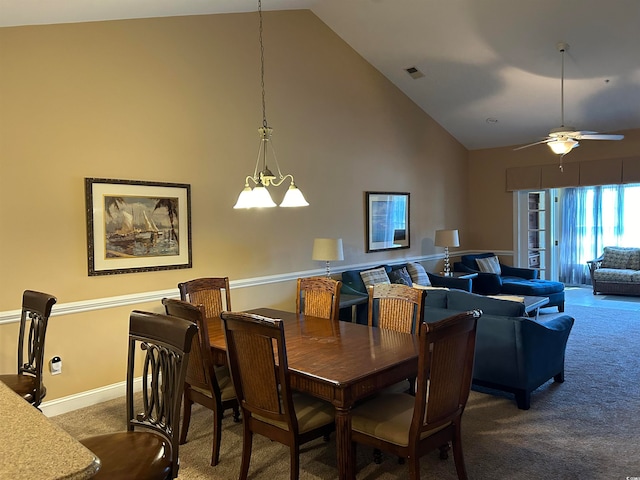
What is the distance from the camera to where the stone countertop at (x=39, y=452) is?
3.47 ft

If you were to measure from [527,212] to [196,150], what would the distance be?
6.06m

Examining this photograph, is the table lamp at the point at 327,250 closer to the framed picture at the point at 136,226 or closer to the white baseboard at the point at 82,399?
the framed picture at the point at 136,226

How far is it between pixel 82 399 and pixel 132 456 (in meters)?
2.39

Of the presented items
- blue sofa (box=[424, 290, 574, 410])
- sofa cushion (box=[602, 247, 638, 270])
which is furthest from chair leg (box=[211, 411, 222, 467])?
sofa cushion (box=[602, 247, 638, 270])

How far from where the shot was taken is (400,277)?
249 inches

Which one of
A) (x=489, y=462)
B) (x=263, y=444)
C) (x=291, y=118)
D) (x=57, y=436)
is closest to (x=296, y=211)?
(x=291, y=118)

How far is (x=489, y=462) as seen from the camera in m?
2.89

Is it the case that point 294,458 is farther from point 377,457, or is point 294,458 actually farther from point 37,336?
point 37,336

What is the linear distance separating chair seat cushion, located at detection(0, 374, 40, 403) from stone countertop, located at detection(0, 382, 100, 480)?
1.34 meters

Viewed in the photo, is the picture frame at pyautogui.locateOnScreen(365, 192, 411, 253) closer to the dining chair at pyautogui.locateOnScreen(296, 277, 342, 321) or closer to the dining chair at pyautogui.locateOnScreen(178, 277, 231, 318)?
the dining chair at pyautogui.locateOnScreen(296, 277, 342, 321)

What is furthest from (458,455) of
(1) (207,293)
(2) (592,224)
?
(2) (592,224)

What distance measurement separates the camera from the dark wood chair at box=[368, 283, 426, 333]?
321 cm

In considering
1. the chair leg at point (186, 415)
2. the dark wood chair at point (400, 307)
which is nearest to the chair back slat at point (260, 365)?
the chair leg at point (186, 415)

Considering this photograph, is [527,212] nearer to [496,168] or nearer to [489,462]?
[496,168]
